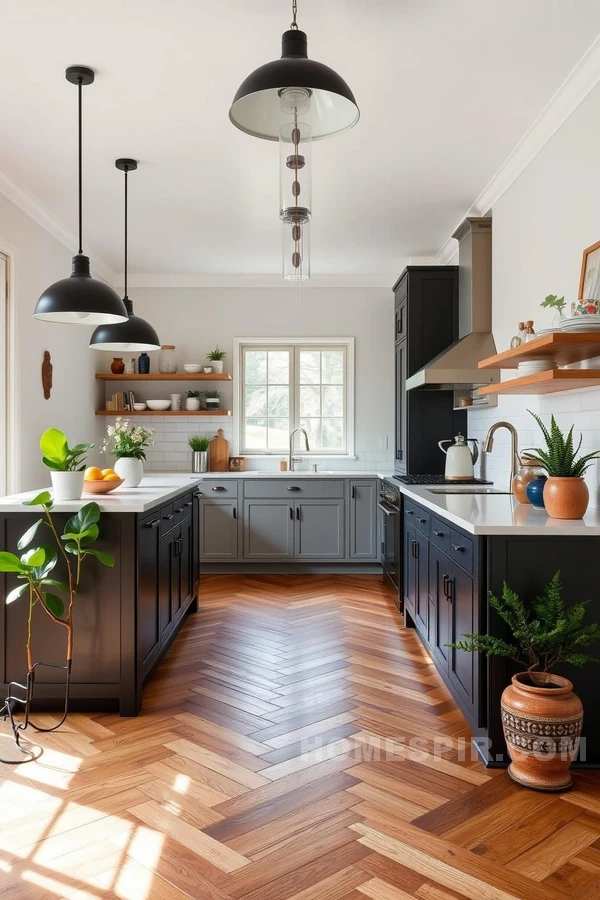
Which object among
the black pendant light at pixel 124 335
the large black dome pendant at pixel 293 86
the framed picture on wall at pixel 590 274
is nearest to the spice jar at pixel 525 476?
the framed picture on wall at pixel 590 274

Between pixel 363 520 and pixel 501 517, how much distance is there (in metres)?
3.43

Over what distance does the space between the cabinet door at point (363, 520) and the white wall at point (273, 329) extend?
0.63 meters

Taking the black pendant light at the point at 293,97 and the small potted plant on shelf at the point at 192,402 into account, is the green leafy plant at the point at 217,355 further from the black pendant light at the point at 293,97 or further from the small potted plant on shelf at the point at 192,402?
the black pendant light at the point at 293,97

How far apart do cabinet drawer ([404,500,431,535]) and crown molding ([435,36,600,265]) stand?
2.00 metres

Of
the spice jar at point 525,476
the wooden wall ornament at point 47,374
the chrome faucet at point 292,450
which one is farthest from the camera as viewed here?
the chrome faucet at point 292,450

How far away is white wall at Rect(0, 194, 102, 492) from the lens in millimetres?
4496

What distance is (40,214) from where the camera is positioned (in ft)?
15.9

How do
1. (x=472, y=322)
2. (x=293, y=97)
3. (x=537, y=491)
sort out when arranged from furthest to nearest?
(x=472, y=322) → (x=537, y=491) → (x=293, y=97)

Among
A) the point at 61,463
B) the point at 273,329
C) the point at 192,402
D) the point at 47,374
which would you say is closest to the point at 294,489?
the point at 192,402

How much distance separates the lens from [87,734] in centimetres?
283

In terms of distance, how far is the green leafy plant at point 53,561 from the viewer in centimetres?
277

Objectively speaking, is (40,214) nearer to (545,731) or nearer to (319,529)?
(319,529)

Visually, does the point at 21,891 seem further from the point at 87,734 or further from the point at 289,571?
the point at 289,571

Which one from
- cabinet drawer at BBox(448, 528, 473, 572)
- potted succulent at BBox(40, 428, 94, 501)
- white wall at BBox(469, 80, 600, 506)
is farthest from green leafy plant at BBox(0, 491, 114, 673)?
white wall at BBox(469, 80, 600, 506)
